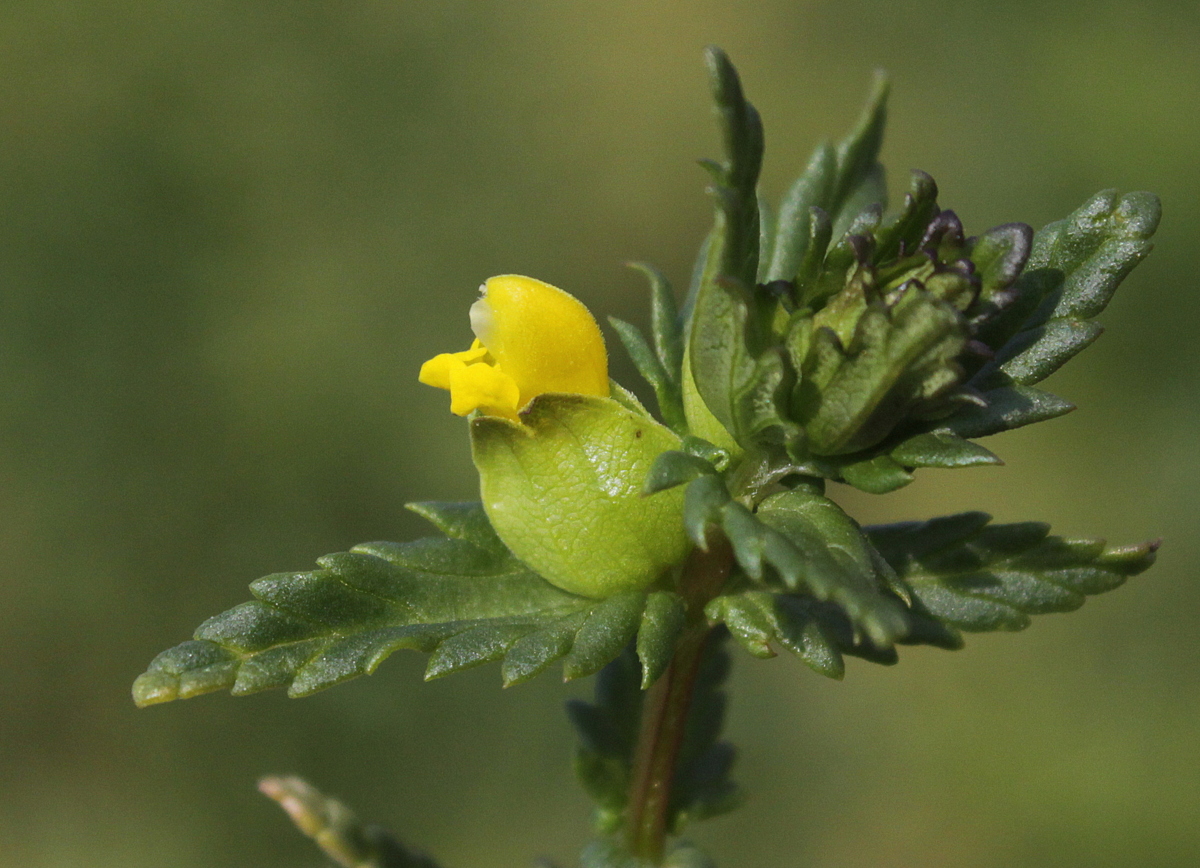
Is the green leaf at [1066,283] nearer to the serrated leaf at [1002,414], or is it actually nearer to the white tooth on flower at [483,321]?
the serrated leaf at [1002,414]

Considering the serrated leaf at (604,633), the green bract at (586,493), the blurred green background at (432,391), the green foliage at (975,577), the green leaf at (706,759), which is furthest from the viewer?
the blurred green background at (432,391)

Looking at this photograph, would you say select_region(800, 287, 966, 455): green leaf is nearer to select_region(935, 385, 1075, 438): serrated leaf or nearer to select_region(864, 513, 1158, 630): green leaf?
select_region(935, 385, 1075, 438): serrated leaf

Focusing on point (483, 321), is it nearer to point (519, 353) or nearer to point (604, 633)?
point (519, 353)

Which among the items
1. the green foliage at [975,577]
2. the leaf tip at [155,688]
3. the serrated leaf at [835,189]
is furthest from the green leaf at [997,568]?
the leaf tip at [155,688]

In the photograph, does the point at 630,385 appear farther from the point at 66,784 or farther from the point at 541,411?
the point at 541,411

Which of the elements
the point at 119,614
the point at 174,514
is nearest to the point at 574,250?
the point at 174,514

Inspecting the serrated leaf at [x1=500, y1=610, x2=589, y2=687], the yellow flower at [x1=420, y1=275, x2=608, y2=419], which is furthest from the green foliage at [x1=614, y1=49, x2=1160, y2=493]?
the serrated leaf at [x1=500, y1=610, x2=589, y2=687]
